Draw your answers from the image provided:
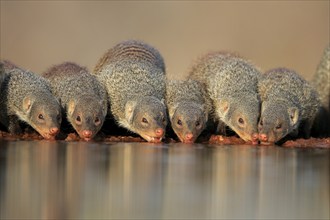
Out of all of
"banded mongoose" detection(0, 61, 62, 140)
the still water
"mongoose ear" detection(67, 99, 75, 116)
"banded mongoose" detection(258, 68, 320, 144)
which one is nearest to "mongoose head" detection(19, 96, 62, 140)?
"banded mongoose" detection(0, 61, 62, 140)

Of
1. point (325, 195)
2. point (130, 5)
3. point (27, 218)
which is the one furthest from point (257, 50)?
point (27, 218)

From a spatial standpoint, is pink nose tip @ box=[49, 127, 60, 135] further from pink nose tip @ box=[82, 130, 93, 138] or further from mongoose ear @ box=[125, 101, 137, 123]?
mongoose ear @ box=[125, 101, 137, 123]

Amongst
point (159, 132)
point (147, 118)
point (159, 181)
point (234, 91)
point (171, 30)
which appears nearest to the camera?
point (159, 181)

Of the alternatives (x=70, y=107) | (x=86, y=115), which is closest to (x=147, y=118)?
(x=86, y=115)

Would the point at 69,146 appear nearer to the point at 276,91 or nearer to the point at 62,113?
the point at 62,113

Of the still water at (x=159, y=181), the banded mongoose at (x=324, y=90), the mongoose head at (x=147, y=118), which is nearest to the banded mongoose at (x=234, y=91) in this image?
the still water at (x=159, y=181)

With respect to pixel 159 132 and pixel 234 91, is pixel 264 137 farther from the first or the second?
pixel 159 132

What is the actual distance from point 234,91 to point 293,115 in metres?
0.74

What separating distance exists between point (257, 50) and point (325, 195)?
34.9 feet

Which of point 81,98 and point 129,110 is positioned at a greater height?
point 81,98

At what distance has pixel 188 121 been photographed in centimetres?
1002

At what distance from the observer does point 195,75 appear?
1150cm

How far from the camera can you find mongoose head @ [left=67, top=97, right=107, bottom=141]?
9.86 meters

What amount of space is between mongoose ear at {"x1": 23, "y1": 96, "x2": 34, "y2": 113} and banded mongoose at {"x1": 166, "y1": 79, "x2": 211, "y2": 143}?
1.48 metres
